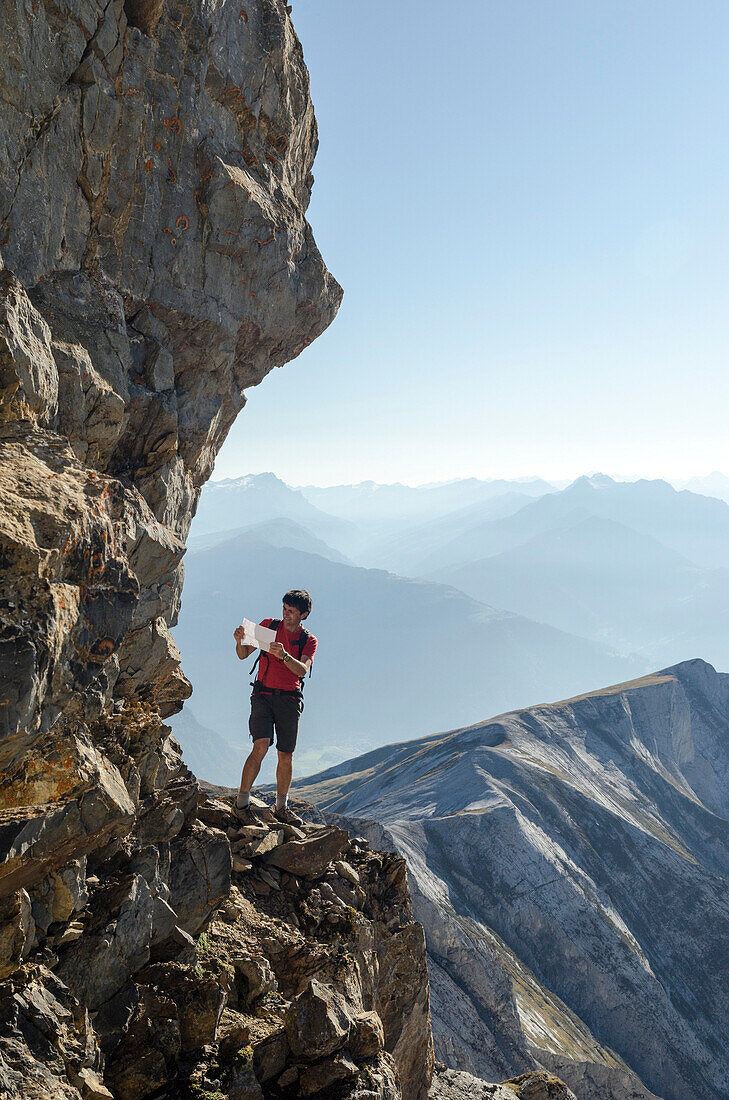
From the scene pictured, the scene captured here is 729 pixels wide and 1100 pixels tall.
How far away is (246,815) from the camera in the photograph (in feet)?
47.8

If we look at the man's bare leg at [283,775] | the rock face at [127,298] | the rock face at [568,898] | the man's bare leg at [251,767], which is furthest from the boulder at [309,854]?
the rock face at [568,898]

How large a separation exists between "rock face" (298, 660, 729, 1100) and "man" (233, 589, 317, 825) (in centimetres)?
5525

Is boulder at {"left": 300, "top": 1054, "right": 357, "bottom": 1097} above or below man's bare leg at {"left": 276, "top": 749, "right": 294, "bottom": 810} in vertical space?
below

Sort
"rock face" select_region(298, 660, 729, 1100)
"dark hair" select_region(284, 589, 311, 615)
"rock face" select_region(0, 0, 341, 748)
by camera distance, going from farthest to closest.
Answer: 1. "rock face" select_region(298, 660, 729, 1100)
2. "dark hair" select_region(284, 589, 311, 615)
3. "rock face" select_region(0, 0, 341, 748)

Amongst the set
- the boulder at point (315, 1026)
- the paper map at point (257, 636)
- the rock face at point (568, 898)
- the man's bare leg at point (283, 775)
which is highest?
the paper map at point (257, 636)

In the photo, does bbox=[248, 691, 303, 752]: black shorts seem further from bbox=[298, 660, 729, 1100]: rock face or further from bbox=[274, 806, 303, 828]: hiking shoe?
bbox=[298, 660, 729, 1100]: rock face

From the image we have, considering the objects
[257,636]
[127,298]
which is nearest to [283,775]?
[257,636]

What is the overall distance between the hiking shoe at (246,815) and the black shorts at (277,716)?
173 centimetres

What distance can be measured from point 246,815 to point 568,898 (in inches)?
3710

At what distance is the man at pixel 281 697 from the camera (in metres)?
13.6

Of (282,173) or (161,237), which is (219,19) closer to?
(282,173)

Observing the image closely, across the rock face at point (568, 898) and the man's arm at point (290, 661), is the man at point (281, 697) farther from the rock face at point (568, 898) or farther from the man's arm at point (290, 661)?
the rock face at point (568, 898)

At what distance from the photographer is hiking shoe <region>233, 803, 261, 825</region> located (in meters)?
14.3

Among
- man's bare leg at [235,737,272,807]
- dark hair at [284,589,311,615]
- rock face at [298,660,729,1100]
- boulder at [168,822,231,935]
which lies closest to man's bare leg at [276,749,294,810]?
man's bare leg at [235,737,272,807]
